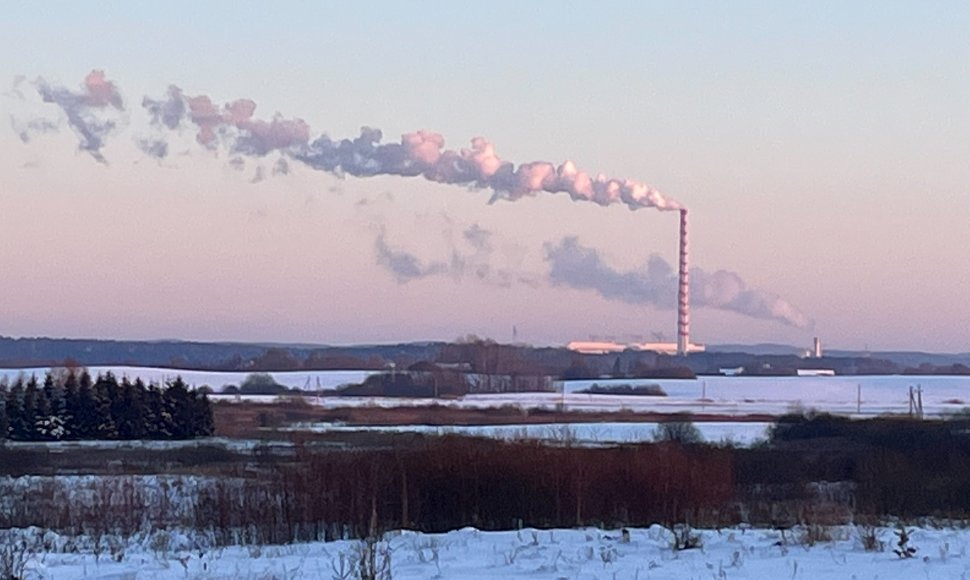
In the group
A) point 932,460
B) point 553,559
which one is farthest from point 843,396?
point 553,559

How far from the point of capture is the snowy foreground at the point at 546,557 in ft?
47.6

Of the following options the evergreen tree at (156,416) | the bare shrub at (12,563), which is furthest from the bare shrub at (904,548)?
the evergreen tree at (156,416)

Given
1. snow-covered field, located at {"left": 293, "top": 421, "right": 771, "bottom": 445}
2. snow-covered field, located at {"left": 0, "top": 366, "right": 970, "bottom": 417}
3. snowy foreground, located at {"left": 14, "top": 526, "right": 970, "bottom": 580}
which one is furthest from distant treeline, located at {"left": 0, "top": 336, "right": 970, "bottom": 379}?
snowy foreground, located at {"left": 14, "top": 526, "right": 970, "bottom": 580}

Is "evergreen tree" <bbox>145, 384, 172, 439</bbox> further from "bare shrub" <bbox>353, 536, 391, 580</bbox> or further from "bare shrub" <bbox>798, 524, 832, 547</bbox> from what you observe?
"bare shrub" <bbox>798, 524, 832, 547</bbox>

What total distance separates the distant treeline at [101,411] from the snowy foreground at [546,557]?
127ft

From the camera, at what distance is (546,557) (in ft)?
51.9

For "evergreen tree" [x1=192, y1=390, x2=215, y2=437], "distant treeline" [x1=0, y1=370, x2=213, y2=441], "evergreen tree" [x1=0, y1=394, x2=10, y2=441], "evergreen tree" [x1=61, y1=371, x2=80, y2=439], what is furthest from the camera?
"evergreen tree" [x1=192, y1=390, x2=215, y2=437]

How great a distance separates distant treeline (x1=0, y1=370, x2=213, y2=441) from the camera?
183ft

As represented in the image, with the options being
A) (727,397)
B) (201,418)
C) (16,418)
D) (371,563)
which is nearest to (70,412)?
(16,418)

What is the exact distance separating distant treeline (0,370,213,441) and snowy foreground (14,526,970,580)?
38858 mm

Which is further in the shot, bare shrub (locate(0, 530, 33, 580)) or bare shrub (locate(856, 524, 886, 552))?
bare shrub (locate(856, 524, 886, 552))

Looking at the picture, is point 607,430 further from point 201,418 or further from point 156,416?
point 156,416

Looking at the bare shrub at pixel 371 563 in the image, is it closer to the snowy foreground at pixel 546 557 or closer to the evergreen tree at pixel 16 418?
the snowy foreground at pixel 546 557

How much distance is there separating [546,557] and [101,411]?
4378 cm
